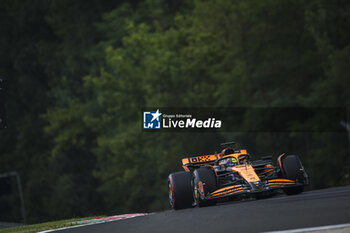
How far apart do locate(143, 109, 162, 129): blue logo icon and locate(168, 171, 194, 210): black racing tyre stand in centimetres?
3003

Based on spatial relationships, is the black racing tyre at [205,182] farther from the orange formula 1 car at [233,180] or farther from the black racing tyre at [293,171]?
the black racing tyre at [293,171]

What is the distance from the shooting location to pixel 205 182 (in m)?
13.9

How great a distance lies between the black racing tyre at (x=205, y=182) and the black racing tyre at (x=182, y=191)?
18 cm

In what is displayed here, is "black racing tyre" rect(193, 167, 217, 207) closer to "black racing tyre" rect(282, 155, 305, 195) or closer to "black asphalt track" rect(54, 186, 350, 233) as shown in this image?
"black asphalt track" rect(54, 186, 350, 233)

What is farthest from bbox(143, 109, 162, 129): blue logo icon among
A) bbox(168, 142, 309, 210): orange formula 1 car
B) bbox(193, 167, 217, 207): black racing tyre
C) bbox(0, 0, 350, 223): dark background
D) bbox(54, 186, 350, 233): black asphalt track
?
bbox(54, 186, 350, 233): black asphalt track

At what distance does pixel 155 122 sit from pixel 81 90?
930 cm

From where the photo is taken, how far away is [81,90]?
56438mm

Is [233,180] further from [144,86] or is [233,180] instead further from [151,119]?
[151,119]

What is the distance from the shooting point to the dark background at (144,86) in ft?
129

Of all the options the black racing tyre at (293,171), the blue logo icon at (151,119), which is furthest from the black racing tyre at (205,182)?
the blue logo icon at (151,119)

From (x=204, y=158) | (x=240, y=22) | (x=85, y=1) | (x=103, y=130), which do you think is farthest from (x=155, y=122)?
(x=204, y=158)

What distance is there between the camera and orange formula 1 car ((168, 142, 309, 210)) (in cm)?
1362

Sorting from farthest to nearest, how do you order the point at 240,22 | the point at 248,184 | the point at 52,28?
1. the point at 52,28
2. the point at 240,22
3. the point at 248,184

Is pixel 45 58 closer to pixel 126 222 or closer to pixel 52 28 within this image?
pixel 52 28
